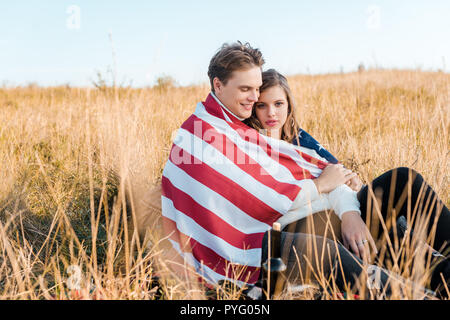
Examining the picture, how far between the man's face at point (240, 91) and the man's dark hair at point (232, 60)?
1.2 inches

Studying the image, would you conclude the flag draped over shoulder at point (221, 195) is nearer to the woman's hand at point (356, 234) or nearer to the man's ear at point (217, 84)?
the man's ear at point (217, 84)

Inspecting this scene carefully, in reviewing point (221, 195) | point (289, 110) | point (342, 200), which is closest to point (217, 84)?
point (289, 110)

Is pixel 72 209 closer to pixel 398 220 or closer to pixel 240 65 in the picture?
pixel 240 65

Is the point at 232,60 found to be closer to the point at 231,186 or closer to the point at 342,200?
the point at 231,186

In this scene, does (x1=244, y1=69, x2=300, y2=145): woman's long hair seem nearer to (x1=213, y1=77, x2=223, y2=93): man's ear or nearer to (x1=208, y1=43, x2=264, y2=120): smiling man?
(x1=208, y1=43, x2=264, y2=120): smiling man

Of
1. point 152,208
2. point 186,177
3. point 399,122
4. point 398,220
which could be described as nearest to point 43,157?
point 152,208

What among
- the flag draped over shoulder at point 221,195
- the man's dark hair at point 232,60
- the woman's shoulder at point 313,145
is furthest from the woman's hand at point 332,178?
the man's dark hair at point 232,60

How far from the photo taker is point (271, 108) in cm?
273

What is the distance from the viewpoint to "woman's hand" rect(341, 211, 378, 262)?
212 centimetres

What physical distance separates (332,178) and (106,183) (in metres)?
1.92

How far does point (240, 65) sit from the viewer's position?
2.49m

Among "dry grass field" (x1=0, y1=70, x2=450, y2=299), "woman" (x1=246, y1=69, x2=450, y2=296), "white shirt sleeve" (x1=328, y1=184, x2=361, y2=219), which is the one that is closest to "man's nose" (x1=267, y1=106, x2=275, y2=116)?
"woman" (x1=246, y1=69, x2=450, y2=296)

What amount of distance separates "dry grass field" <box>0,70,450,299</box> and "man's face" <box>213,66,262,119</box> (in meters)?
0.66

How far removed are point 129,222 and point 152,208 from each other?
342mm
